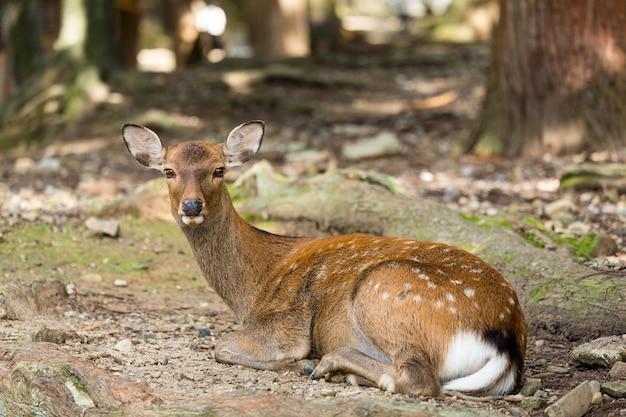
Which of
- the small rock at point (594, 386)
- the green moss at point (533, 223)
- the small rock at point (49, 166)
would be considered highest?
the small rock at point (49, 166)

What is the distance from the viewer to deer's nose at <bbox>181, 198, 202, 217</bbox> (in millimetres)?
4961

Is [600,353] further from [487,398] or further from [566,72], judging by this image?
[566,72]

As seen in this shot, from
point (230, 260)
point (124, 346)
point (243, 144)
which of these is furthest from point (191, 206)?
point (124, 346)

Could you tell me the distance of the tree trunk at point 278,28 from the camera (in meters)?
18.3

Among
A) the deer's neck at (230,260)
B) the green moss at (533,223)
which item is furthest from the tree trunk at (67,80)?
the deer's neck at (230,260)

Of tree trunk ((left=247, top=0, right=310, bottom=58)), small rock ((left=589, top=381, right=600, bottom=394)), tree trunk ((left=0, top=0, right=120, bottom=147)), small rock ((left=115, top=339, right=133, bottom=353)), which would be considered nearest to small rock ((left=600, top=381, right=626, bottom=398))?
small rock ((left=589, top=381, right=600, bottom=394))

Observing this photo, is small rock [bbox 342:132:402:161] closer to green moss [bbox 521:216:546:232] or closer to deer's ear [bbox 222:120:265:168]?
green moss [bbox 521:216:546:232]

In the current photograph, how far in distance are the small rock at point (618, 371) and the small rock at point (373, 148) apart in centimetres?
653

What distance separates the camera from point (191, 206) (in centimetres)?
496

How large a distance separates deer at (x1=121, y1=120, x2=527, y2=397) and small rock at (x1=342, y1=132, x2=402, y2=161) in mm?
5389

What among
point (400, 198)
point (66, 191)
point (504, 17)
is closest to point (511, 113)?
point (504, 17)

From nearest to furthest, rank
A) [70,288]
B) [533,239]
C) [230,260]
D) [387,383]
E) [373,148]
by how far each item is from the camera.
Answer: [387,383], [230,260], [70,288], [533,239], [373,148]

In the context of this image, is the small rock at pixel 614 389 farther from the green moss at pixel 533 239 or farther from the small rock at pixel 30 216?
the small rock at pixel 30 216

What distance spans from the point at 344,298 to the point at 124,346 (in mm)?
1218
